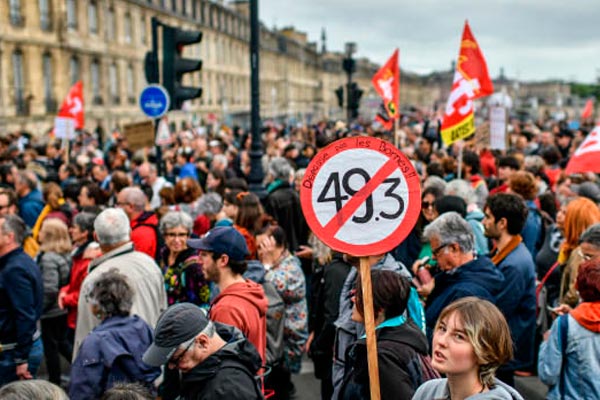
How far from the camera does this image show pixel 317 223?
2852mm

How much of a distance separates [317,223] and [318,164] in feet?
0.90

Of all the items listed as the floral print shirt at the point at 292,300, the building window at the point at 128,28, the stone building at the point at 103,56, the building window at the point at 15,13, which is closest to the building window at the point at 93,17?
the stone building at the point at 103,56

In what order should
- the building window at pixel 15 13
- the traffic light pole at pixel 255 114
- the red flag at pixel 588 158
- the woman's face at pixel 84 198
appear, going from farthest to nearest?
the building window at pixel 15 13
the traffic light pole at pixel 255 114
the woman's face at pixel 84 198
the red flag at pixel 588 158

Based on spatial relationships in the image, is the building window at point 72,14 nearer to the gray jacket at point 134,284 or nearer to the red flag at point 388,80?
the red flag at point 388,80

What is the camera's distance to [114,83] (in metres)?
39.7

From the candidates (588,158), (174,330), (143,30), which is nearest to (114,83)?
(143,30)

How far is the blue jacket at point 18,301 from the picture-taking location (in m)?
4.53

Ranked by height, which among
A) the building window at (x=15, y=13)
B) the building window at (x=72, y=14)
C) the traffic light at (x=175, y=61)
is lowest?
the traffic light at (x=175, y=61)

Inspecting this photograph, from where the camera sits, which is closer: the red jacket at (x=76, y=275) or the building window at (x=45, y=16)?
the red jacket at (x=76, y=275)

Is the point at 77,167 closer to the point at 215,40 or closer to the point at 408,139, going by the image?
the point at 408,139

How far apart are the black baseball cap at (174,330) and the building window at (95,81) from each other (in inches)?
1437

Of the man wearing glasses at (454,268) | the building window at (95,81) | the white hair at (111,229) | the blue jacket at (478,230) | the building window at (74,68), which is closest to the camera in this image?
the man wearing glasses at (454,268)

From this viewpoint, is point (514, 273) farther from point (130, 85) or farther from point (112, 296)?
point (130, 85)

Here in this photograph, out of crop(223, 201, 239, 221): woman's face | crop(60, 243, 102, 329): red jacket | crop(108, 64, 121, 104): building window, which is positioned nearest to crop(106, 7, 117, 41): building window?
crop(108, 64, 121, 104): building window
